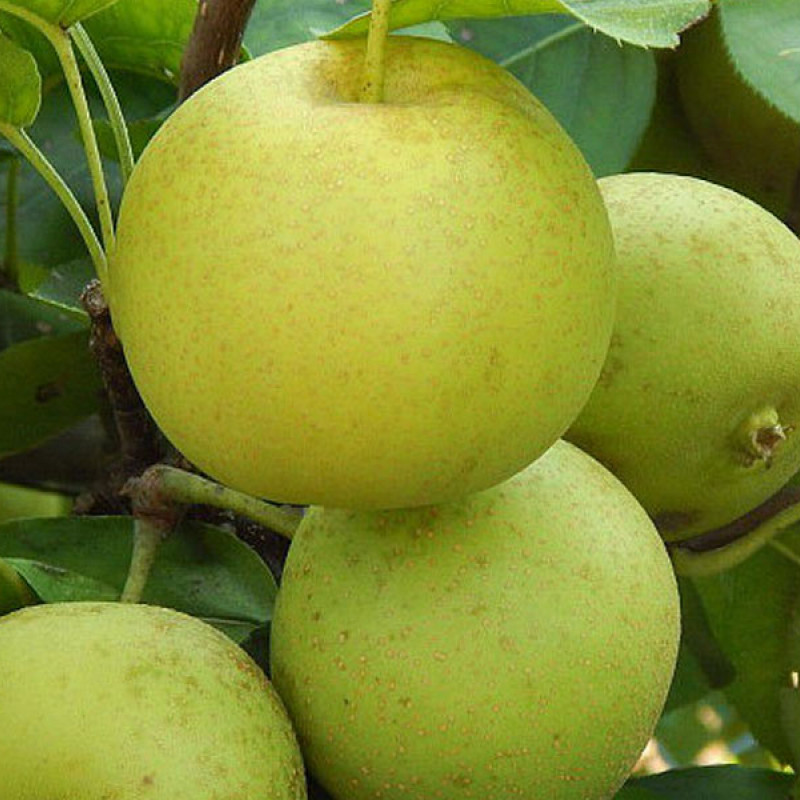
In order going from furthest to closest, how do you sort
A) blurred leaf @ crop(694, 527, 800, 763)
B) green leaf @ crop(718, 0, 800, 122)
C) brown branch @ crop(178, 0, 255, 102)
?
blurred leaf @ crop(694, 527, 800, 763) → green leaf @ crop(718, 0, 800, 122) → brown branch @ crop(178, 0, 255, 102)

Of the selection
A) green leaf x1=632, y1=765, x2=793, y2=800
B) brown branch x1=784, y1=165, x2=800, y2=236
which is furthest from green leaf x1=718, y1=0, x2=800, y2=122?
green leaf x1=632, y1=765, x2=793, y2=800

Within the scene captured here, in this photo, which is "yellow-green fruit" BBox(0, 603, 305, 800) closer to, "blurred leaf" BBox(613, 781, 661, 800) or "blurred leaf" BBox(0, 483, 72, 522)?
"blurred leaf" BBox(613, 781, 661, 800)

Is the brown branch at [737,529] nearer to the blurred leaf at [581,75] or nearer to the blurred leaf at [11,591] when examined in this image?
the blurred leaf at [581,75]

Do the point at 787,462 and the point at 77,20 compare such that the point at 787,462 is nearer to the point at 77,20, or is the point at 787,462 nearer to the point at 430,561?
the point at 430,561

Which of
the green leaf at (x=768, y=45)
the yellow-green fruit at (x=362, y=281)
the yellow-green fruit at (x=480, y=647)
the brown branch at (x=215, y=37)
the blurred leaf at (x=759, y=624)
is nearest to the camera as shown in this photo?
the yellow-green fruit at (x=362, y=281)

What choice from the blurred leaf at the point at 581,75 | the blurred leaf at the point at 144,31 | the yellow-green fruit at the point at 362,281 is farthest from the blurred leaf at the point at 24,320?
the yellow-green fruit at the point at 362,281
